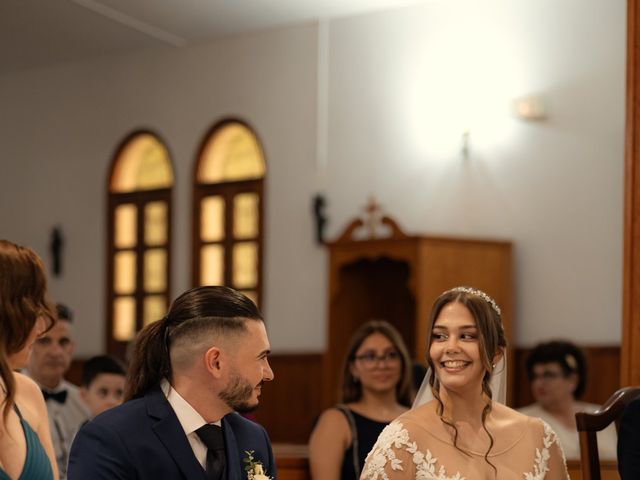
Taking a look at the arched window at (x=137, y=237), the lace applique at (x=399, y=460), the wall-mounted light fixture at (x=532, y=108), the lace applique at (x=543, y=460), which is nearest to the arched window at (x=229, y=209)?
the arched window at (x=137, y=237)

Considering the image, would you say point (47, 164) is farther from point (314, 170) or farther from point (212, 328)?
point (212, 328)

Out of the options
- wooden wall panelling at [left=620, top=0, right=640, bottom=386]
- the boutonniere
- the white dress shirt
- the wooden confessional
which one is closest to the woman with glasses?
wooden wall panelling at [left=620, top=0, right=640, bottom=386]

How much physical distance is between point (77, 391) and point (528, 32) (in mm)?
4881

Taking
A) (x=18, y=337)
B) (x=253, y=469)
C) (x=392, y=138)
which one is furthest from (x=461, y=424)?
(x=392, y=138)

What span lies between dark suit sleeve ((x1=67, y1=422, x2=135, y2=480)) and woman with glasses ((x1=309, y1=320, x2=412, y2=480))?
2325 millimetres

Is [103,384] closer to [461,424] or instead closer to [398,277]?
[461,424]

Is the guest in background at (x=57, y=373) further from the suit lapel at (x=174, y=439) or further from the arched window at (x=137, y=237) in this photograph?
the arched window at (x=137, y=237)

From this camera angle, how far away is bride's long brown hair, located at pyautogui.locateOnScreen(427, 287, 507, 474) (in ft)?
13.5

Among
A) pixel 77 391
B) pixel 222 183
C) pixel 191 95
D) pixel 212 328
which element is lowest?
pixel 77 391

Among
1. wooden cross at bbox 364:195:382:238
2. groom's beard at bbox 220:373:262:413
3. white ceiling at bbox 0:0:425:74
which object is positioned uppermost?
white ceiling at bbox 0:0:425:74

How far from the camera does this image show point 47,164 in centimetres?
1366

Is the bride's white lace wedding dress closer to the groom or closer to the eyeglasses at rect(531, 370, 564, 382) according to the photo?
the groom

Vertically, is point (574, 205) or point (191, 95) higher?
point (191, 95)


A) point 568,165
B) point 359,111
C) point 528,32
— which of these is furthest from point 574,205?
point 359,111
